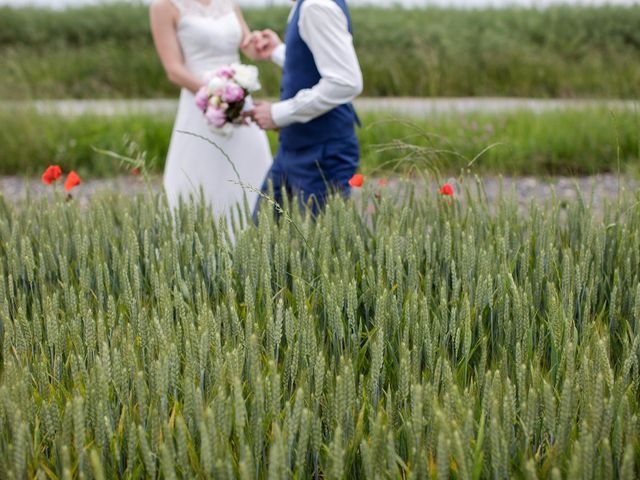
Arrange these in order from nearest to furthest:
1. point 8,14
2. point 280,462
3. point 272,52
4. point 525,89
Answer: point 280,462 < point 272,52 < point 525,89 < point 8,14

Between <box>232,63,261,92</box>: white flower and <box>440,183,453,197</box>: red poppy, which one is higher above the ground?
<box>232,63,261,92</box>: white flower

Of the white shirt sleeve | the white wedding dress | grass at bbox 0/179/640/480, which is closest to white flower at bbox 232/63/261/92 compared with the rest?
the white shirt sleeve

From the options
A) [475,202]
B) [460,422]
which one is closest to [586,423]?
[460,422]

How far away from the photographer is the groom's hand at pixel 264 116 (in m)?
3.91

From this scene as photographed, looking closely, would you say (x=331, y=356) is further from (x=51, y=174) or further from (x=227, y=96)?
(x=227, y=96)

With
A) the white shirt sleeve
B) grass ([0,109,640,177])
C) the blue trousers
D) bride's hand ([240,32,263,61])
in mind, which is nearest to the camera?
the blue trousers

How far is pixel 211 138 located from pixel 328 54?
1.33 m

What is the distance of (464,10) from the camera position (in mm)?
18500

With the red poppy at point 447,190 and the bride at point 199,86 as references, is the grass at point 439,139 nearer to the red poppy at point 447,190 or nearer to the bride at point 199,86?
the bride at point 199,86

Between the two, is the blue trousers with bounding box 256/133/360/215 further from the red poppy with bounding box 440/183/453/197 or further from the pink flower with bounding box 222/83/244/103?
the red poppy with bounding box 440/183/453/197

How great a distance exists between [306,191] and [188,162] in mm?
1049

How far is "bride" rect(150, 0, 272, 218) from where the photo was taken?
4.68 metres

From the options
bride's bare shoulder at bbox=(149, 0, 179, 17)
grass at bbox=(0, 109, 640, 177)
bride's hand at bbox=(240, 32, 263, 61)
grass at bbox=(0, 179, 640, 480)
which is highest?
bride's bare shoulder at bbox=(149, 0, 179, 17)

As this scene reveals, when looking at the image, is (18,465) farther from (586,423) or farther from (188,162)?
(188,162)
